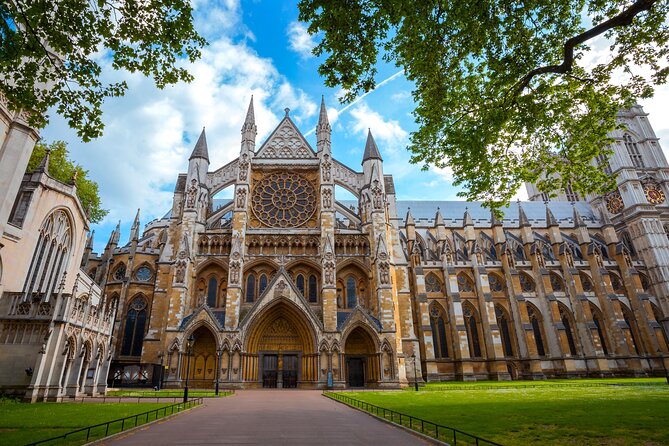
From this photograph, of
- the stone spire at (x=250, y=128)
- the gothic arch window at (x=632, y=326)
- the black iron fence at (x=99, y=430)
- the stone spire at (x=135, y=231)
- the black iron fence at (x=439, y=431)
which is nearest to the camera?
the black iron fence at (x=439, y=431)

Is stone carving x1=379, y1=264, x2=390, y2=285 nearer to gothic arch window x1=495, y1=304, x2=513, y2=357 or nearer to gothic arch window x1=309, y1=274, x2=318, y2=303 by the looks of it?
gothic arch window x1=309, y1=274, x2=318, y2=303

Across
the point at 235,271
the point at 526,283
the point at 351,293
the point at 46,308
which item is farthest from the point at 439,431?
the point at 526,283

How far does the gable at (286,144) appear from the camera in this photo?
35.2 metres

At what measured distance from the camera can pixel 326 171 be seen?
108ft

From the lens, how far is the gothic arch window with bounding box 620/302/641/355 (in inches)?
1570

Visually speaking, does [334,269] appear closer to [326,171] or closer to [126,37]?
[326,171]

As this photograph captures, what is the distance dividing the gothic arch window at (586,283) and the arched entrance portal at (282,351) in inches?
1349

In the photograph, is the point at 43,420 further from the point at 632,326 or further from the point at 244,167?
the point at 632,326

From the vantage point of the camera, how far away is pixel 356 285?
31.3 metres

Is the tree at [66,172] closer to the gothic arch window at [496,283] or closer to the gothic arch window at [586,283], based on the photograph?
the gothic arch window at [496,283]

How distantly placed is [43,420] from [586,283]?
49949 mm

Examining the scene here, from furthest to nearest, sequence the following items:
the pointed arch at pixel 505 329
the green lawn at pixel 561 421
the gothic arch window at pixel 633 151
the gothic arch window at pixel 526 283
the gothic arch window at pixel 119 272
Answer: the gothic arch window at pixel 633 151 < the gothic arch window at pixel 526 283 < the pointed arch at pixel 505 329 < the gothic arch window at pixel 119 272 < the green lawn at pixel 561 421

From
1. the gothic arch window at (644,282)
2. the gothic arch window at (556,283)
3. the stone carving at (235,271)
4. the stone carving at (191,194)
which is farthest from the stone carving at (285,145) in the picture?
the gothic arch window at (644,282)

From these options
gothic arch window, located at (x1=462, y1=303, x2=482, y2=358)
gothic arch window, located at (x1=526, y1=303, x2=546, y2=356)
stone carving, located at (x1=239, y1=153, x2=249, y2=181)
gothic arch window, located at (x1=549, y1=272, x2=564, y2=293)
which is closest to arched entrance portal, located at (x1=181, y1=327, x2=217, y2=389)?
stone carving, located at (x1=239, y1=153, x2=249, y2=181)
